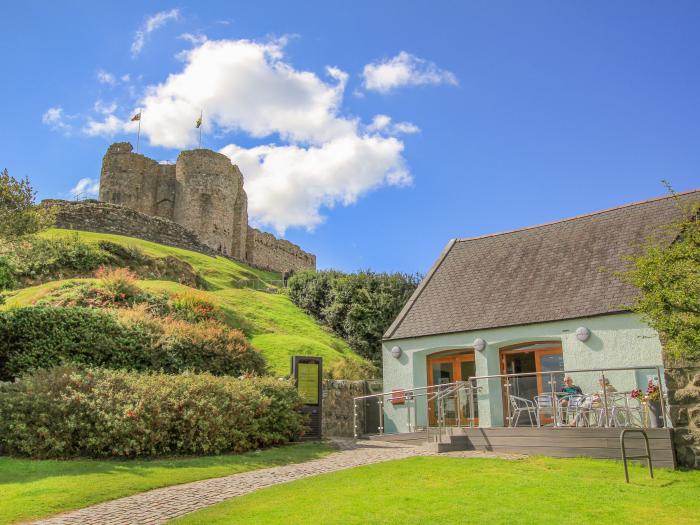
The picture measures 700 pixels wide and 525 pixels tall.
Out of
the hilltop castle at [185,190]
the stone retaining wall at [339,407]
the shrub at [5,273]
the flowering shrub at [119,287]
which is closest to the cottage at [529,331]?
the stone retaining wall at [339,407]

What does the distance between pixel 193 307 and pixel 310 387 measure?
21.4ft

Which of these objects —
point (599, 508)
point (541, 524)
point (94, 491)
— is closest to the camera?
point (541, 524)

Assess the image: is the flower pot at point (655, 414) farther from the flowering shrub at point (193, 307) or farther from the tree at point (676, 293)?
the flowering shrub at point (193, 307)

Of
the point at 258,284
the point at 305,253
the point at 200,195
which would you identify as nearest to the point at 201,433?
the point at 258,284

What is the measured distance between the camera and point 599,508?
29.3ft

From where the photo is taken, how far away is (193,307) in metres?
22.4

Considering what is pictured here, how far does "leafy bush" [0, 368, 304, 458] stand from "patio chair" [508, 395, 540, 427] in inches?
213

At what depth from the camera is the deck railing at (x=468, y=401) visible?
13633 millimetres

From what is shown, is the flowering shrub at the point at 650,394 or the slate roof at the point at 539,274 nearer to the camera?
the flowering shrub at the point at 650,394

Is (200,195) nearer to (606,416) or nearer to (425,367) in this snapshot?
(425,367)

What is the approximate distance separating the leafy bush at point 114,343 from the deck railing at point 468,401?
4.22 metres

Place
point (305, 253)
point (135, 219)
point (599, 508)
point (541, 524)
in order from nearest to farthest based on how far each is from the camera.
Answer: point (541, 524) < point (599, 508) < point (135, 219) < point (305, 253)

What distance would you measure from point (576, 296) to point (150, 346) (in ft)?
37.7

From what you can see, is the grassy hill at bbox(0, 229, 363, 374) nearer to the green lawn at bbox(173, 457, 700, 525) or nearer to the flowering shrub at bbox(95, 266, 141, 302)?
the flowering shrub at bbox(95, 266, 141, 302)
